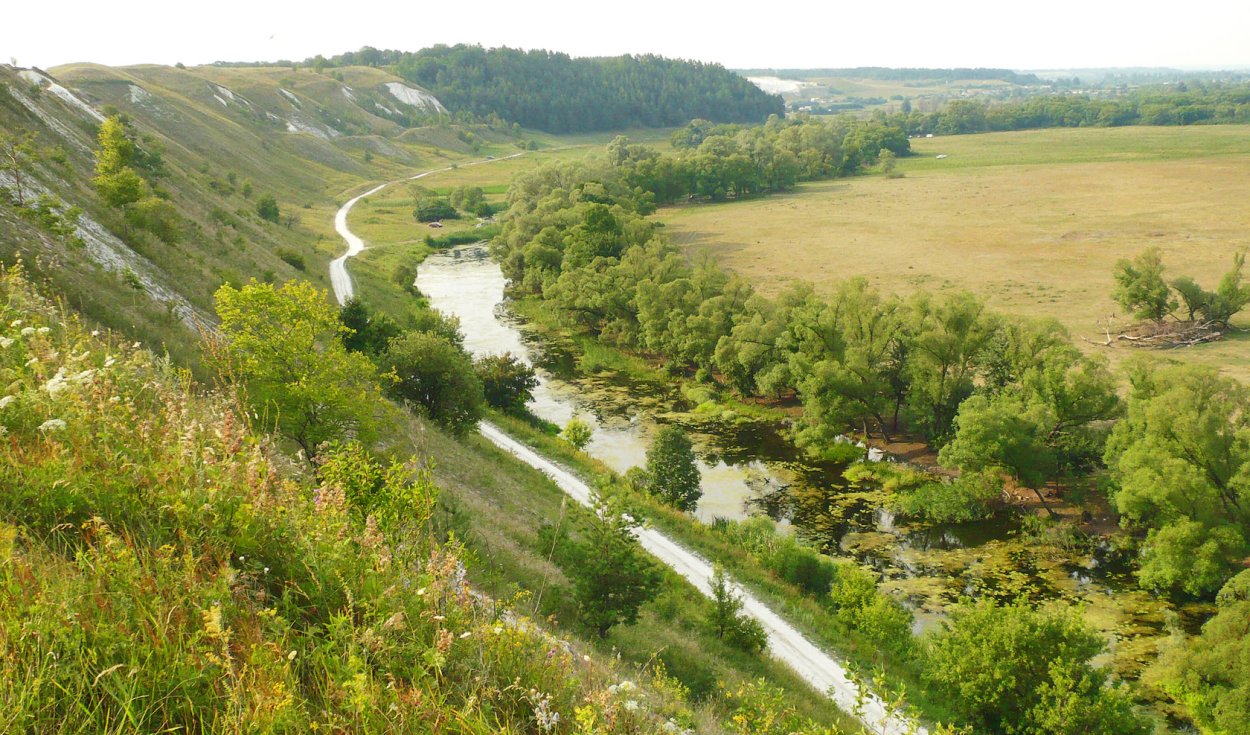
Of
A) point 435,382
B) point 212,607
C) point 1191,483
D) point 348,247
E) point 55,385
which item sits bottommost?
point 1191,483

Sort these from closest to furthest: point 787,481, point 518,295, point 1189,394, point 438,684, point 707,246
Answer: point 438,684
point 1189,394
point 787,481
point 518,295
point 707,246

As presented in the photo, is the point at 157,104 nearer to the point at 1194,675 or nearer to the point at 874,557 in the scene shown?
the point at 874,557

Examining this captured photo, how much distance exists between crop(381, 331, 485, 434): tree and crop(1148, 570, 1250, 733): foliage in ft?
92.3

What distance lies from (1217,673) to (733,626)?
561 inches

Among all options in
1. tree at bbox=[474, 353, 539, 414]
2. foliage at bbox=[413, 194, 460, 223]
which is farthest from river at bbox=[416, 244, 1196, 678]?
foliage at bbox=[413, 194, 460, 223]

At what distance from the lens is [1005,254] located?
276 ft

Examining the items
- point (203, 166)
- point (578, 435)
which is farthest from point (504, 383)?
point (203, 166)

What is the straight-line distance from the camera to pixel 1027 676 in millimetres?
21938

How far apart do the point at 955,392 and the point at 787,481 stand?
1137 cm

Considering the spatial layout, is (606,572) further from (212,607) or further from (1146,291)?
(1146,291)

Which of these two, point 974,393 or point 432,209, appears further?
point 432,209

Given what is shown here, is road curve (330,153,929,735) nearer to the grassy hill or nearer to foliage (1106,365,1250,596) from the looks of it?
foliage (1106,365,1250,596)

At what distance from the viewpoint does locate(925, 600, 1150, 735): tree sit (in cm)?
2019

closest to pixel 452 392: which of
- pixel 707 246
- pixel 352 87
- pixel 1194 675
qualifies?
pixel 1194 675
